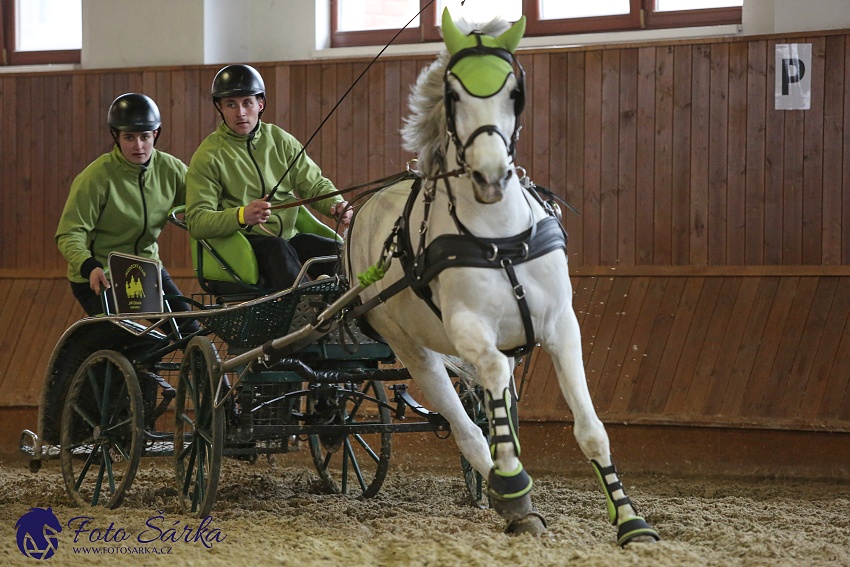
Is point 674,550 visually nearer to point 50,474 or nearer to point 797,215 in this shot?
point 797,215

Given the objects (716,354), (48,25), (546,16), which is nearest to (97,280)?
(716,354)

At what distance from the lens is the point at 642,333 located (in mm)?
5863

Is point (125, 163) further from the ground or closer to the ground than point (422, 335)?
further from the ground

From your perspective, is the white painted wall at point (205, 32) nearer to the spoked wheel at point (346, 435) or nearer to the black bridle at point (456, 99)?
the spoked wheel at point (346, 435)

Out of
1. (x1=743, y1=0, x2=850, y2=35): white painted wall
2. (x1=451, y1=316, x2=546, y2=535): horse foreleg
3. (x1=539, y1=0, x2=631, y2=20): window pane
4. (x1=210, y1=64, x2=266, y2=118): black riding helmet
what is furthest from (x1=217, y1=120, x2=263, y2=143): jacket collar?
(x1=743, y1=0, x2=850, y2=35): white painted wall

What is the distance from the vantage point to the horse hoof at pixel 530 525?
10.2ft

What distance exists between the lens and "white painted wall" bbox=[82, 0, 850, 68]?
22.7 ft

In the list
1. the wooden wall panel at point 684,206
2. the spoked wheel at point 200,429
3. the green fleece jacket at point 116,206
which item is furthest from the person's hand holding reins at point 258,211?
the wooden wall panel at point 684,206

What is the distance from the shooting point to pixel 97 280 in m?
4.35

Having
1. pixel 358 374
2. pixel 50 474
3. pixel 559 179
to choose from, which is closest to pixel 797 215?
pixel 559 179

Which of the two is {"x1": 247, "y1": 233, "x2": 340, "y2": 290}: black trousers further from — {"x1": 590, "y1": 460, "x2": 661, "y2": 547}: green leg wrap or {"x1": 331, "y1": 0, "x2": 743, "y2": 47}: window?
{"x1": 331, "y1": 0, "x2": 743, "y2": 47}: window

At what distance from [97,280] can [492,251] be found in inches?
82.0

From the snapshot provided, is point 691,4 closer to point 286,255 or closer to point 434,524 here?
point 286,255

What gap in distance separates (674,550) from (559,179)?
3.66 m
